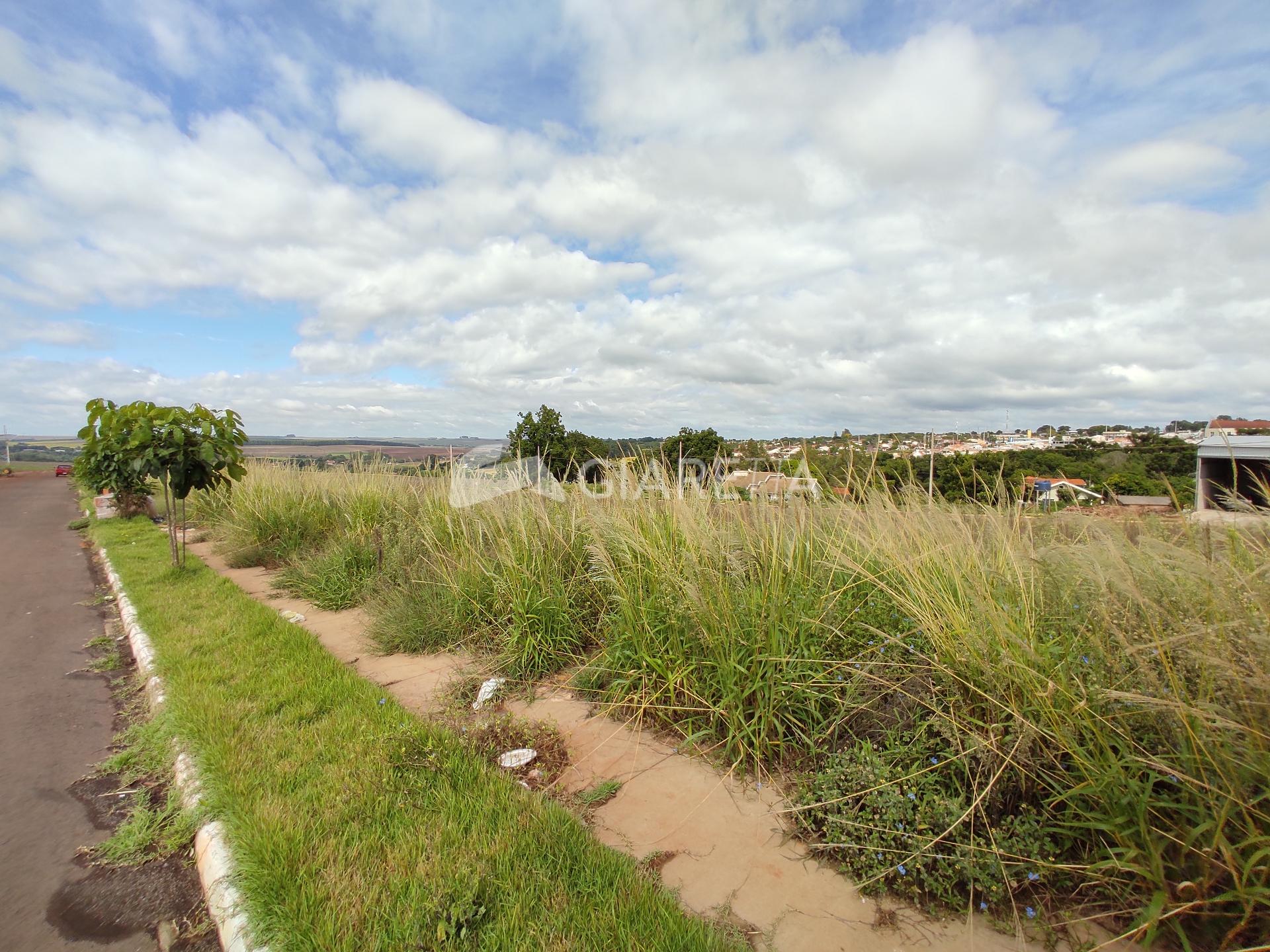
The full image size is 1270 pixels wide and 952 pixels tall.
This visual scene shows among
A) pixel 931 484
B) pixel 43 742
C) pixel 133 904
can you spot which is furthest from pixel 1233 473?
pixel 43 742

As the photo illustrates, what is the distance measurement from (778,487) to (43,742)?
5.14m

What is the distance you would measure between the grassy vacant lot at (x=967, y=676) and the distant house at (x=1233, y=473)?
0.69ft

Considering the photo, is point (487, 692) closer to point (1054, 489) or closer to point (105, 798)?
point (105, 798)

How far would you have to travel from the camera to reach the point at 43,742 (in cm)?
377

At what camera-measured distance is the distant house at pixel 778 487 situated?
13.5 ft

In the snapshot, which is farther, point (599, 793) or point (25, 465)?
point (25, 465)

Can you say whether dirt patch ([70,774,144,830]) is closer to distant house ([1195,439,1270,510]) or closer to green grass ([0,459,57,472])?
distant house ([1195,439,1270,510])

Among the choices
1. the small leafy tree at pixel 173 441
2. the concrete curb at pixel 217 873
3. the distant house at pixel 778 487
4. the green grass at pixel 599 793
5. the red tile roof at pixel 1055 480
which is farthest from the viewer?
the small leafy tree at pixel 173 441

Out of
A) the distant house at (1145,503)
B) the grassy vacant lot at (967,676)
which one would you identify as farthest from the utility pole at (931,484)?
the distant house at (1145,503)

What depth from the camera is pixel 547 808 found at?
2.55 m

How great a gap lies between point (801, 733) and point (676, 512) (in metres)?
1.72

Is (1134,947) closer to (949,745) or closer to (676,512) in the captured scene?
(949,745)

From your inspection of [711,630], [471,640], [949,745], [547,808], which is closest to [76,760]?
[471,640]

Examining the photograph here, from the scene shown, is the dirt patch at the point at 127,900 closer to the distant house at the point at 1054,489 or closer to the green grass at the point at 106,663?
the green grass at the point at 106,663
